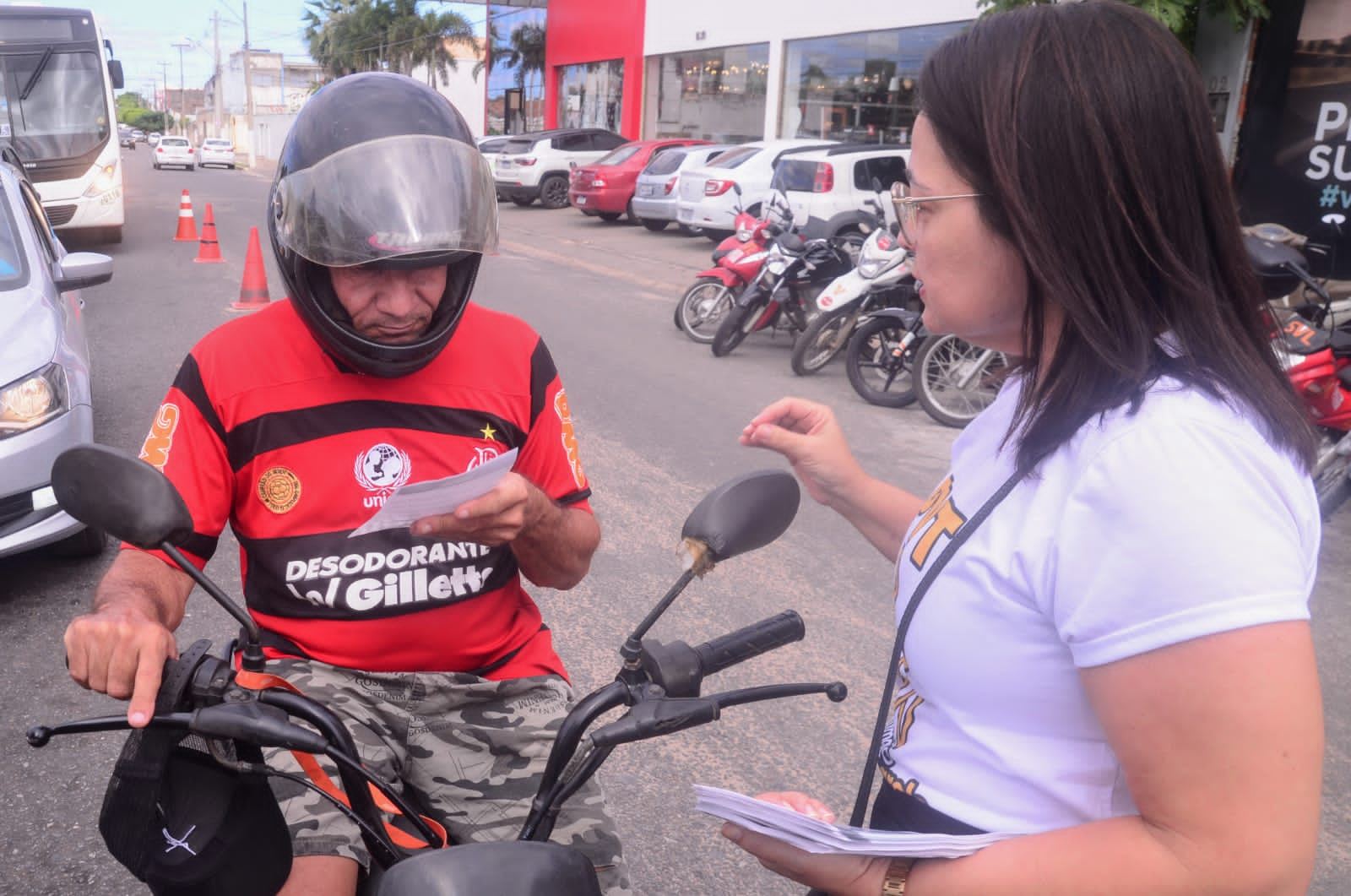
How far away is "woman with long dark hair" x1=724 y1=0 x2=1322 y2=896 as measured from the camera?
98 centimetres

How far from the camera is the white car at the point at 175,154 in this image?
44094 millimetres

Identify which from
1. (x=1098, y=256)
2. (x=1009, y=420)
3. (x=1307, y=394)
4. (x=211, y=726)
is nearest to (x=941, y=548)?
(x=1009, y=420)

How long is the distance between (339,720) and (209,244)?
48.0ft

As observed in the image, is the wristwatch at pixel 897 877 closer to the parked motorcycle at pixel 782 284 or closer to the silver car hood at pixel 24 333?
the silver car hood at pixel 24 333

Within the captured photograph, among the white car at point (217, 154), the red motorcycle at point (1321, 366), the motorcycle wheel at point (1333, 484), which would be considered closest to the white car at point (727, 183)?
the red motorcycle at point (1321, 366)

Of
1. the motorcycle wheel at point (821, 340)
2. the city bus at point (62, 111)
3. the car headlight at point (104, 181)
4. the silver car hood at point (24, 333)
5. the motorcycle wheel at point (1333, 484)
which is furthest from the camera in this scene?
the car headlight at point (104, 181)

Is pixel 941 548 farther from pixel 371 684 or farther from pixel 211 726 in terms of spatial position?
pixel 371 684

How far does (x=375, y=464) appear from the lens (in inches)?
71.4

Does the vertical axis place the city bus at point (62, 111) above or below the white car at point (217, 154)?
above

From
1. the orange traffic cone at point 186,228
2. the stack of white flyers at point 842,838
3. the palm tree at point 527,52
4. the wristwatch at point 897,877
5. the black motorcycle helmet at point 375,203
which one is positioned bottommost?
the orange traffic cone at point 186,228

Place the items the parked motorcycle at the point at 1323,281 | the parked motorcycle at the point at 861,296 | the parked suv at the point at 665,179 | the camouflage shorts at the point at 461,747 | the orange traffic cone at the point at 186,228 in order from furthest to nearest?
the parked suv at the point at 665,179
the orange traffic cone at the point at 186,228
the parked motorcycle at the point at 861,296
the parked motorcycle at the point at 1323,281
the camouflage shorts at the point at 461,747

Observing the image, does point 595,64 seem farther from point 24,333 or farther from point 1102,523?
point 1102,523

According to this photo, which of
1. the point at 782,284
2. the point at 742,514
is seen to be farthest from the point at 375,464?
the point at 782,284

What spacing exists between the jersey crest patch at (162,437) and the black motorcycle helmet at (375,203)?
0.85 ft
